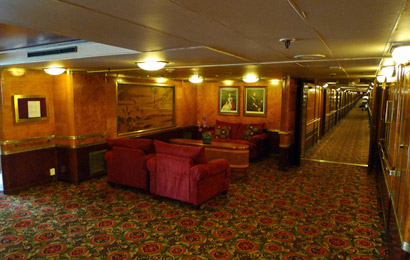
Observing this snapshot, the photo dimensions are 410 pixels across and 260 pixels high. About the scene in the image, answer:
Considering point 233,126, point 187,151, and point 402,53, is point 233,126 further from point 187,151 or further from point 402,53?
point 402,53

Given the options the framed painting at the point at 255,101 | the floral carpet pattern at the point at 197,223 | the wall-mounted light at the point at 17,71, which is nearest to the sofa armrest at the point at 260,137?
the framed painting at the point at 255,101

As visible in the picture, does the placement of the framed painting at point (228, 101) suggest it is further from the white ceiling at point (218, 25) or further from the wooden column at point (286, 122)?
the white ceiling at point (218, 25)

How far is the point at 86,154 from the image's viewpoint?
5.84 m

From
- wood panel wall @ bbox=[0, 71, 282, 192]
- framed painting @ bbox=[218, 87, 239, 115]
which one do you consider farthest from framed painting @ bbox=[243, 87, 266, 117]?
wood panel wall @ bbox=[0, 71, 282, 192]

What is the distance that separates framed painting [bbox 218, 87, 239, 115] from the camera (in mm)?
9125

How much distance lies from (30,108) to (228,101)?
5.59 meters

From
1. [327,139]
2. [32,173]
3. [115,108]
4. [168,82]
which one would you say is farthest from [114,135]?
[327,139]

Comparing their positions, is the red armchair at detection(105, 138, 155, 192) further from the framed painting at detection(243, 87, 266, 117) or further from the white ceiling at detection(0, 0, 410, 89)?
the framed painting at detection(243, 87, 266, 117)

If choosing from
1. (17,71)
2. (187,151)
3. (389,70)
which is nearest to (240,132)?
(187,151)

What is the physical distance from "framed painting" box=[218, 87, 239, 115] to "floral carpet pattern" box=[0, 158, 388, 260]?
386 centimetres

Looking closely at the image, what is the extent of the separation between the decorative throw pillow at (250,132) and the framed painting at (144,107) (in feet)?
7.05

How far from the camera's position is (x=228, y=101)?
9250mm

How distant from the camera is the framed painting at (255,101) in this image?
28.5ft

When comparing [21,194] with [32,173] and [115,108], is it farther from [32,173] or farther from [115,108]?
[115,108]
